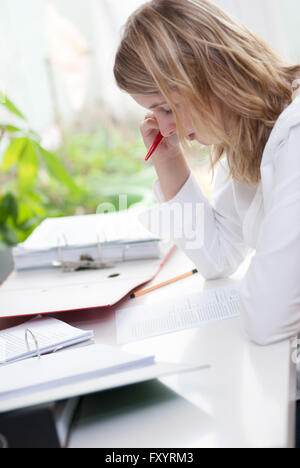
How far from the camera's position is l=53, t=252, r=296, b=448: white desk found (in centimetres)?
57

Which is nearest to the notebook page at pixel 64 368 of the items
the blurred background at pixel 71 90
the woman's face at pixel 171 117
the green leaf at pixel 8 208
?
the woman's face at pixel 171 117

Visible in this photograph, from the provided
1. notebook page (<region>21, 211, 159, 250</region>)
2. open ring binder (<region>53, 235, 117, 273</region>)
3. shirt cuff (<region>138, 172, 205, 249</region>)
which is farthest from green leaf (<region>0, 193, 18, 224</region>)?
shirt cuff (<region>138, 172, 205, 249</region>)

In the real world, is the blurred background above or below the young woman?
above

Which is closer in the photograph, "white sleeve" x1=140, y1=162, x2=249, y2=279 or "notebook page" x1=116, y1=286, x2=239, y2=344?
"notebook page" x1=116, y1=286, x2=239, y2=344

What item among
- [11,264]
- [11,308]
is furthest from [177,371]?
[11,264]

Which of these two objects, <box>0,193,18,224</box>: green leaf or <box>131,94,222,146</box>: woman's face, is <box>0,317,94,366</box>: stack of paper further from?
<box>0,193,18,224</box>: green leaf

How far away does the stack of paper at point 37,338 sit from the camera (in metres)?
0.80

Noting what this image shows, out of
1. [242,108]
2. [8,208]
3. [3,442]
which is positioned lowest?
[3,442]

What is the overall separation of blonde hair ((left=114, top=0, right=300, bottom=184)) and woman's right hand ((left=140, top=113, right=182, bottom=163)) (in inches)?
8.3

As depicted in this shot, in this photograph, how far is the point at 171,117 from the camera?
1046 millimetres

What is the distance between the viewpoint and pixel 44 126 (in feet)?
11.3

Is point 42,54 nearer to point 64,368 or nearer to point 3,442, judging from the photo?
point 64,368

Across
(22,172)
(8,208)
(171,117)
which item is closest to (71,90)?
(8,208)

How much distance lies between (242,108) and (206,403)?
525 millimetres
